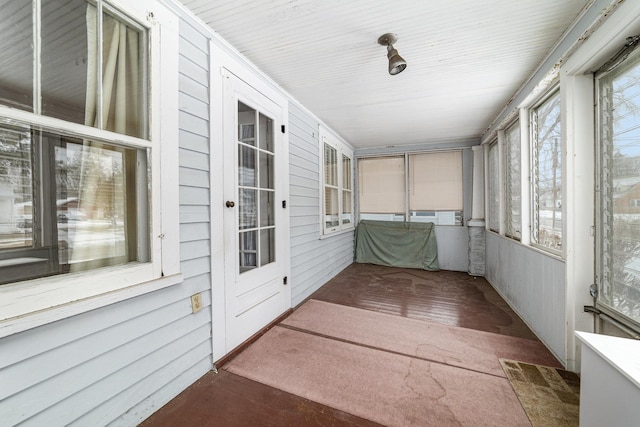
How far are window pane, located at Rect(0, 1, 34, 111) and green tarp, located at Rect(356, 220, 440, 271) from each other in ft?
16.1

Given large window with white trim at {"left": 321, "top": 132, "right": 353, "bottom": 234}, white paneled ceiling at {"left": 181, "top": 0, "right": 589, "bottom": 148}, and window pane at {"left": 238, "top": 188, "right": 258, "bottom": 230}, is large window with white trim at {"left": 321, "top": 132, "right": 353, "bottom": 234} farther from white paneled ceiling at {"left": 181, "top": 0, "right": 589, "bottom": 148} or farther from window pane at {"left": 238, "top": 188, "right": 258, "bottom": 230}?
window pane at {"left": 238, "top": 188, "right": 258, "bottom": 230}

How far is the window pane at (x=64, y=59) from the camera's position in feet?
3.59

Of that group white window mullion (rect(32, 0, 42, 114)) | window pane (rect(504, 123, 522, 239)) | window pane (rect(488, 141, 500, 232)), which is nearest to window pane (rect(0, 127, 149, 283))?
white window mullion (rect(32, 0, 42, 114))

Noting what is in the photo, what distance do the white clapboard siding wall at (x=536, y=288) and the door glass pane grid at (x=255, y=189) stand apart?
8.07 ft

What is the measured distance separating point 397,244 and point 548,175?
10.0 ft

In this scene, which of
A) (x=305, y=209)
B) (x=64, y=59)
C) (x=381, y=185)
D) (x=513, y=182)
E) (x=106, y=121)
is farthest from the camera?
(x=381, y=185)

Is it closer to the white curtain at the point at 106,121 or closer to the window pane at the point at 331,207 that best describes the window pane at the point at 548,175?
the window pane at the point at 331,207

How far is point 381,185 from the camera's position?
5.37m

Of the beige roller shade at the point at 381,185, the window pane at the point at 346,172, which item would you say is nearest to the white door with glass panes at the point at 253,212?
the window pane at the point at 346,172

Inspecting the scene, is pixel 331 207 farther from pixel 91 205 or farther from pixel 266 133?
pixel 91 205

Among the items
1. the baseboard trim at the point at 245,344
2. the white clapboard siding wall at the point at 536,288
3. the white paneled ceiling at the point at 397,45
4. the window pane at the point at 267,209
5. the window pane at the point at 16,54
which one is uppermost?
the white paneled ceiling at the point at 397,45

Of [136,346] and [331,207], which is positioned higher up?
[331,207]

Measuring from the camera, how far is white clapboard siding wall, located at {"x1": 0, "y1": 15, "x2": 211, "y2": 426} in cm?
102

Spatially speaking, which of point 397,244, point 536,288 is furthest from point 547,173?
point 397,244
